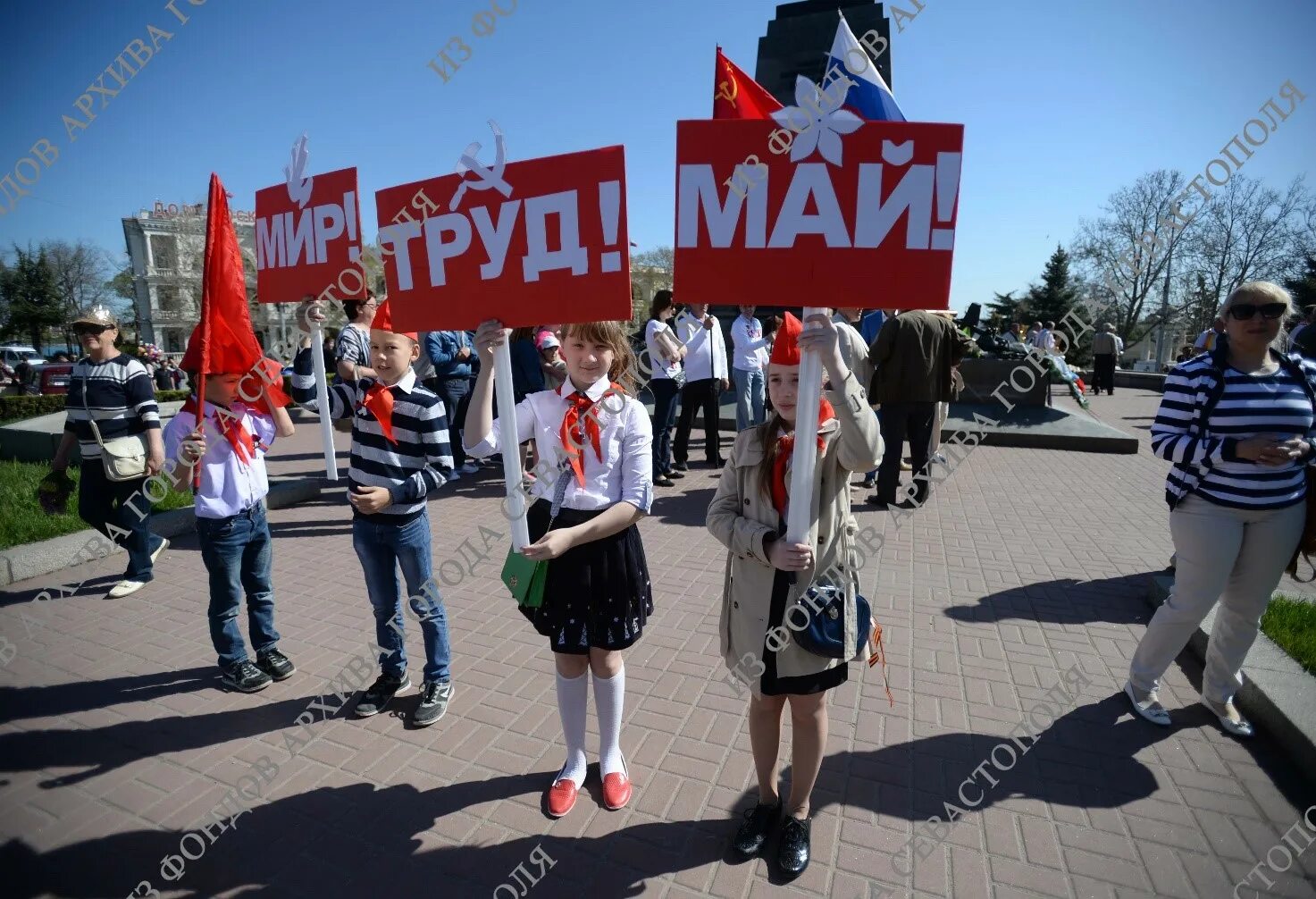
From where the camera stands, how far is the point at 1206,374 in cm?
304

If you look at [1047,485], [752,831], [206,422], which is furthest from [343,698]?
[1047,485]

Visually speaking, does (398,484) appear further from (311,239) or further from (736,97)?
(736,97)

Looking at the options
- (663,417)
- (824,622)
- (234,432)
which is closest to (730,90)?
(824,622)

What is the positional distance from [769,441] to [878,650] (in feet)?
3.19

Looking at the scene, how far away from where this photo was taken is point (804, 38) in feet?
57.9

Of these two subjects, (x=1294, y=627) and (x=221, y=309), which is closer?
(x=221, y=309)

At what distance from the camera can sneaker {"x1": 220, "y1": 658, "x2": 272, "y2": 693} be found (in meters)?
3.72

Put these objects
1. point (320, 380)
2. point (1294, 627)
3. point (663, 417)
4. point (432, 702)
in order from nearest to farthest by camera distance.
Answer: point (432, 702), point (1294, 627), point (320, 380), point (663, 417)

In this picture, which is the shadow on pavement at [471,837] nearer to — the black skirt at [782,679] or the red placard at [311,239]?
the black skirt at [782,679]

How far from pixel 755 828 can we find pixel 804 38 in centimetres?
1996

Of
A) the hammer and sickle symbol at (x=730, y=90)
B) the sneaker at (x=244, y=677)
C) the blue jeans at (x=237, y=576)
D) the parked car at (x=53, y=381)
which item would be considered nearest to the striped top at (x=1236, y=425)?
the hammer and sickle symbol at (x=730, y=90)

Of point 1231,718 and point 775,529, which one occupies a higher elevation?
point 775,529

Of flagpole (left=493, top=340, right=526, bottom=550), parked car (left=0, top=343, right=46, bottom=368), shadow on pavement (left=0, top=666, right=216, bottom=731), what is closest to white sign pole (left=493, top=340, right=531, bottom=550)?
flagpole (left=493, top=340, right=526, bottom=550)

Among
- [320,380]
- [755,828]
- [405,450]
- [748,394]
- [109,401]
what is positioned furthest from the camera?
[748,394]
